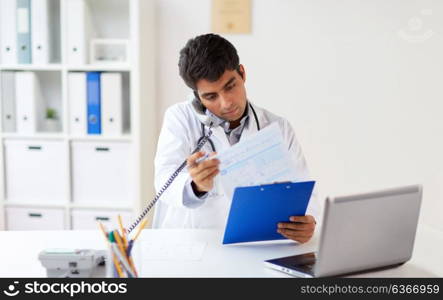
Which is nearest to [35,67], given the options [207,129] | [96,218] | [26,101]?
[26,101]

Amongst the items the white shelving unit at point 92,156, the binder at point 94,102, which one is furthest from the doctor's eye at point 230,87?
the binder at point 94,102

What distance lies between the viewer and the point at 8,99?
317 centimetres

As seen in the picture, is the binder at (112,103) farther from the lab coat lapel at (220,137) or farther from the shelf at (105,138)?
the lab coat lapel at (220,137)

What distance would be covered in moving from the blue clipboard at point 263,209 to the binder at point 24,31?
6.19 feet

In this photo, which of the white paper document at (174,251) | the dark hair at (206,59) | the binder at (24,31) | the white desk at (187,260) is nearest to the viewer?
the white desk at (187,260)

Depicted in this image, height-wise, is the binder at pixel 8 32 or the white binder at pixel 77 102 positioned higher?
the binder at pixel 8 32

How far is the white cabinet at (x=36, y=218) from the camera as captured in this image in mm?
3244

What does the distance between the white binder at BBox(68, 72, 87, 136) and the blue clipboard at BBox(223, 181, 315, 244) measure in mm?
1626

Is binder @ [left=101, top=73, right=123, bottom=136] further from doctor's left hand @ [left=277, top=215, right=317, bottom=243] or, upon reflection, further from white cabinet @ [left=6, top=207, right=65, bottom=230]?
doctor's left hand @ [left=277, top=215, right=317, bottom=243]

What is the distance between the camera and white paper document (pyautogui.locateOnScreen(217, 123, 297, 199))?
Answer: 1.54 metres

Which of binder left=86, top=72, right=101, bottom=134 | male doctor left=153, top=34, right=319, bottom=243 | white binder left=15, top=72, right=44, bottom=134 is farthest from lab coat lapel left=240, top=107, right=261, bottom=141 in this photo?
white binder left=15, top=72, right=44, bottom=134

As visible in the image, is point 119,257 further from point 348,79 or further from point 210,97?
point 348,79

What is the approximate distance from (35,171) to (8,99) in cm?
41

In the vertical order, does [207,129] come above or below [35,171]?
above
